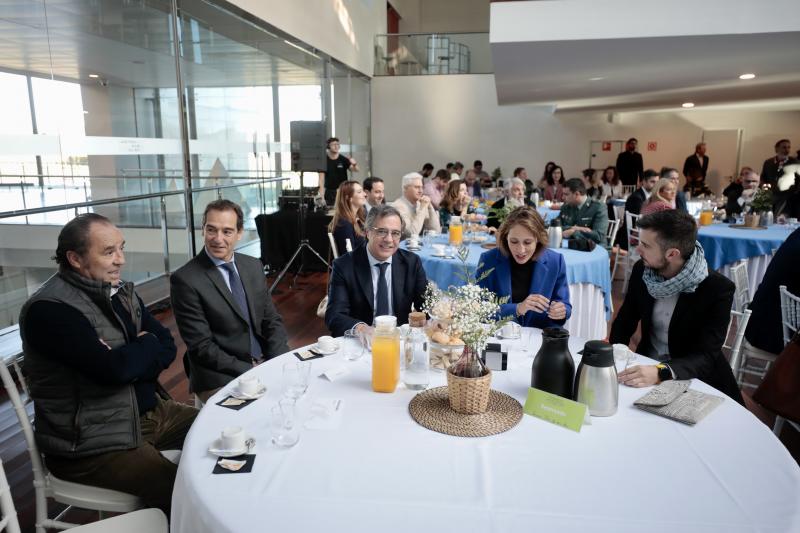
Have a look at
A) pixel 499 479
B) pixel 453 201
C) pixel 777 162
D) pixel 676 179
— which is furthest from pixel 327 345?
pixel 777 162

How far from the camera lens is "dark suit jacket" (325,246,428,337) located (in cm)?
251

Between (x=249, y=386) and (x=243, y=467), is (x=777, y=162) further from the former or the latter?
(x=243, y=467)

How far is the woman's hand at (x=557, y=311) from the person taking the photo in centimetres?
245

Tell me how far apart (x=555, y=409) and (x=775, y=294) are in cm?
188

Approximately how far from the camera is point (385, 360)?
5.33 ft

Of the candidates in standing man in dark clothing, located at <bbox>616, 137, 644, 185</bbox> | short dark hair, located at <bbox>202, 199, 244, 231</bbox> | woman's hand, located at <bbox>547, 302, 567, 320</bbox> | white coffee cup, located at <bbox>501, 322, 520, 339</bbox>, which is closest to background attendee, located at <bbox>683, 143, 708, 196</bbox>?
standing man in dark clothing, located at <bbox>616, 137, 644, 185</bbox>

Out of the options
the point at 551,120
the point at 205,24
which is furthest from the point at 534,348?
the point at 551,120

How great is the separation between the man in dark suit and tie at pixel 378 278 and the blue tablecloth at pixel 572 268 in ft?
3.07

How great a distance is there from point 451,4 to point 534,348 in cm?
1502

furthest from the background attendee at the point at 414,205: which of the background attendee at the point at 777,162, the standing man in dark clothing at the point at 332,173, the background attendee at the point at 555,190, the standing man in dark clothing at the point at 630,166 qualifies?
the standing man in dark clothing at the point at 630,166

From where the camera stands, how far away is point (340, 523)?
1052 millimetres

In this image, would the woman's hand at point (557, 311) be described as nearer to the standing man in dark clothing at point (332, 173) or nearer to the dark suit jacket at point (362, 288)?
the dark suit jacket at point (362, 288)

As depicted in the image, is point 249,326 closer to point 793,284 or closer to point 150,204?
point 793,284

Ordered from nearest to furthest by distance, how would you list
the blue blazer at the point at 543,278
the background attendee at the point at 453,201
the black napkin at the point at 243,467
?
the black napkin at the point at 243,467, the blue blazer at the point at 543,278, the background attendee at the point at 453,201
